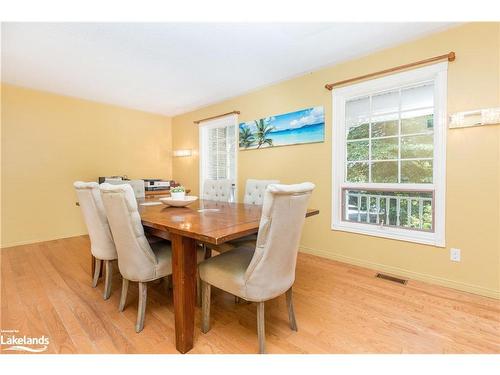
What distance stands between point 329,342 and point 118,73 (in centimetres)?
355

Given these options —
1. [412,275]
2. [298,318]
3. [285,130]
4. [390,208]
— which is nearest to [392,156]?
[390,208]

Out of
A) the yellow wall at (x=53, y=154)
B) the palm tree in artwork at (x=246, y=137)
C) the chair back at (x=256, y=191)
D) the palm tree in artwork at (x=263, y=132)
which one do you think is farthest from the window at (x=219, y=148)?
the yellow wall at (x=53, y=154)

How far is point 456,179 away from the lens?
2125 mm

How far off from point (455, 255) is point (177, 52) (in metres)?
3.32

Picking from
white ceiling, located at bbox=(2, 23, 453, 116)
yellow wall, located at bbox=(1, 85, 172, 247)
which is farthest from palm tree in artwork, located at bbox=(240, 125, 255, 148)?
yellow wall, located at bbox=(1, 85, 172, 247)

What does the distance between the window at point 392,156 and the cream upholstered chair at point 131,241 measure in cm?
212

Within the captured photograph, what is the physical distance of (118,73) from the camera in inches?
118

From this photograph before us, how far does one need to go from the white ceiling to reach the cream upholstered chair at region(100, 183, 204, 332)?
1541mm

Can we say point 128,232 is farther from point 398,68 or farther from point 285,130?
point 398,68

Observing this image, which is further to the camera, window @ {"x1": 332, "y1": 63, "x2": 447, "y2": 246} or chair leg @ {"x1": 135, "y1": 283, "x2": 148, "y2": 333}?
window @ {"x1": 332, "y1": 63, "x2": 447, "y2": 246}

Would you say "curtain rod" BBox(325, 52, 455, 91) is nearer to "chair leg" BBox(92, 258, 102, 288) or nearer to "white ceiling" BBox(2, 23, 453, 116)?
"white ceiling" BBox(2, 23, 453, 116)

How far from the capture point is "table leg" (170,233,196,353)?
4.55ft
